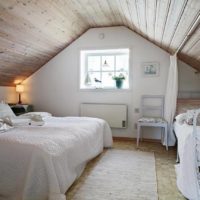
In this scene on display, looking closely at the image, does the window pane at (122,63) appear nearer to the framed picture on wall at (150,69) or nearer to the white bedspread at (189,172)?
the framed picture on wall at (150,69)

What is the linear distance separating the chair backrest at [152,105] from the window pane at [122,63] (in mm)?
818

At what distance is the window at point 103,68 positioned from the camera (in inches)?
184

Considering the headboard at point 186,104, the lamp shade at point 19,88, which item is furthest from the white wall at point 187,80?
the lamp shade at point 19,88

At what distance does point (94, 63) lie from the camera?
16.0 feet

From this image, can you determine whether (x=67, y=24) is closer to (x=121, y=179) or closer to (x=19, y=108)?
(x=19, y=108)

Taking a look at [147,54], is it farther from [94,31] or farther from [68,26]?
[68,26]

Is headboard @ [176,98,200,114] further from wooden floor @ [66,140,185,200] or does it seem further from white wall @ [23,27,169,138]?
wooden floor @ [66,140,185,200]

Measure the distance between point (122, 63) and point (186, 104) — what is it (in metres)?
1.65

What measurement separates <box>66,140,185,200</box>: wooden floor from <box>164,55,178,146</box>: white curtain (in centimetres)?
29

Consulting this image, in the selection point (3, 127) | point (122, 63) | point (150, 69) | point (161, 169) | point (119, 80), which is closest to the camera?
point (3, 127)

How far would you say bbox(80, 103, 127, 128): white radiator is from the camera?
446cm

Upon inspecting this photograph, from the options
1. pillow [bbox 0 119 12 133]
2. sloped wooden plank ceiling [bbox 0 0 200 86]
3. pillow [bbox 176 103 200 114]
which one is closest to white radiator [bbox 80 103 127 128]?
pillow [bbox 176 103 200 114]

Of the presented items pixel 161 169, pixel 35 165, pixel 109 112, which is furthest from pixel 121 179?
pixel 109 112

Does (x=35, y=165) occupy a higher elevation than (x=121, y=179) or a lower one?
higher
